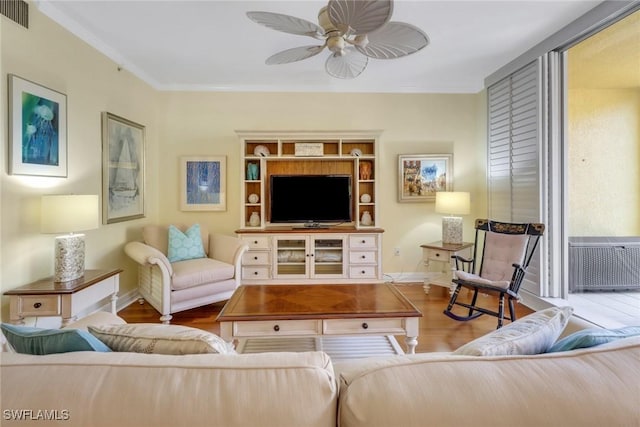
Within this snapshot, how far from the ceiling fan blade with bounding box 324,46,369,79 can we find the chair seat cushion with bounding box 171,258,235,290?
2.20 metres

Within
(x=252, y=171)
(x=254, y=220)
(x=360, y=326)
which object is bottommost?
(x=360, y=326)

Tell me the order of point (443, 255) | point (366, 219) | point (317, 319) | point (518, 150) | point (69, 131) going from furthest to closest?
point (366, 219) → point (443, 255) → point (518, 150) → point (69, 131) → point (317, 319)

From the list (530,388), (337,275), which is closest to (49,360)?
(530,388)

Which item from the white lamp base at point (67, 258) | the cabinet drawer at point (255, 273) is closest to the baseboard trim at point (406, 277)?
the cabinet drawer at point (255, 273)

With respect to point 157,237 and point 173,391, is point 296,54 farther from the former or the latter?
point 157,237

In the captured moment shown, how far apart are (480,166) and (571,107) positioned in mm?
1293

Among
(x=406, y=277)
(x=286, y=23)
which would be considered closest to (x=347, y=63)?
(x=286, y=23)

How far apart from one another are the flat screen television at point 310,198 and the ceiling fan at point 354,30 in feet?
5.57

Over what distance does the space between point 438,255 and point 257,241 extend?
7.40ft

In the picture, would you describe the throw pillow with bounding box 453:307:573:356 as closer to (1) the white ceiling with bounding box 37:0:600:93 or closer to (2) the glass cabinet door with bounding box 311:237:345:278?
(1) the white ceiling with bounding box 37:0:600:93

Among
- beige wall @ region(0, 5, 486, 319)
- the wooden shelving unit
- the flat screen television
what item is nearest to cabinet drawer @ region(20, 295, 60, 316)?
beige wall @ region(0, 5, 486, 319)

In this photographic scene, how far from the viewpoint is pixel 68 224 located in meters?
2.13

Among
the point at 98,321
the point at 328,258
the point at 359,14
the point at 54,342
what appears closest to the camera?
the point at 54,342

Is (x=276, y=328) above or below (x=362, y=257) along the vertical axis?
below
